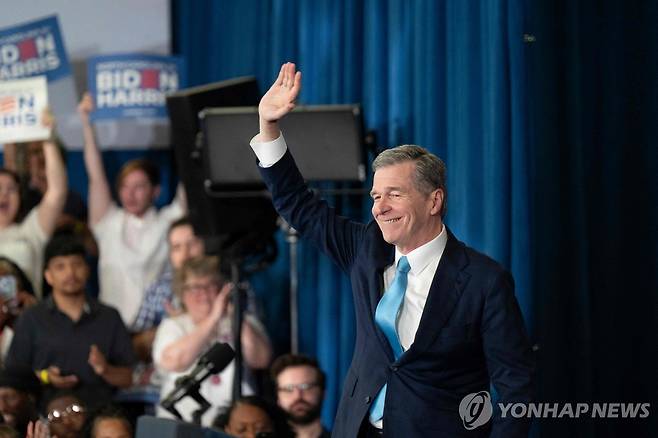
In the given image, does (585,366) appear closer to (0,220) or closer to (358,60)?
(358,60)

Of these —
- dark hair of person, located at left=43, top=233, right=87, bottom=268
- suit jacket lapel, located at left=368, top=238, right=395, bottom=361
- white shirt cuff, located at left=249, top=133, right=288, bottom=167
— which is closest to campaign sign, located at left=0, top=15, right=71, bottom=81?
dark hair of person, located at left=43, top=233, right=87, bottom=268

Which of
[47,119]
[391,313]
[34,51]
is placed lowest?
[391,313]

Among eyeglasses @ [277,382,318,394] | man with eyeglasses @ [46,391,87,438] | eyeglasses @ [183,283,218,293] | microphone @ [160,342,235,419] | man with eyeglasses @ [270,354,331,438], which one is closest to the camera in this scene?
microphone @ [160,342,235,419]

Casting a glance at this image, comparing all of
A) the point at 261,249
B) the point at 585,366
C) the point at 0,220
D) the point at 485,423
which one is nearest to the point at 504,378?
the point at 485,423

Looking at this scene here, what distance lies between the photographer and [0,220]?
263 inches

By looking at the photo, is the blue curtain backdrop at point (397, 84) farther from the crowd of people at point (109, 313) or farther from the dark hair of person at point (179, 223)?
the dark hair of person at point (179, 223)

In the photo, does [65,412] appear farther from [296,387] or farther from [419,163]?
[419,163]

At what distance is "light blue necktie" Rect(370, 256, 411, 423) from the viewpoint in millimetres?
3115

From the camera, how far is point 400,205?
10.2 ft

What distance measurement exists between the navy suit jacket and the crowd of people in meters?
1.68

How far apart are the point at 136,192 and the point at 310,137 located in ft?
6.24

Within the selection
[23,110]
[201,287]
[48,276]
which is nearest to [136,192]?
[23,110]

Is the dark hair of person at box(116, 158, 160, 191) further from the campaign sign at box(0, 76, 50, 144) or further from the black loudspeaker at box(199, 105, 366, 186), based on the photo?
the black loudspeaker at box(199, 105, 366, 186)

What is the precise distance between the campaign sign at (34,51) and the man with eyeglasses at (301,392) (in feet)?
8.12
